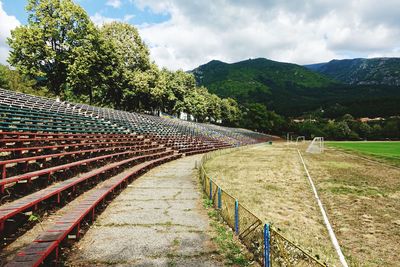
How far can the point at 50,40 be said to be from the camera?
95.3ft

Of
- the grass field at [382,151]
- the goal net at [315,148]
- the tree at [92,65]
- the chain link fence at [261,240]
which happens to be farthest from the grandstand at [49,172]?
the goal net at [315,148]

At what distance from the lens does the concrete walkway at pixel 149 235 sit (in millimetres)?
4770

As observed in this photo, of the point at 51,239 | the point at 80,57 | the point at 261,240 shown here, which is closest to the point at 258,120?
the point at 80,57

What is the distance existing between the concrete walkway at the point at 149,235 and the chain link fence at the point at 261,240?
2.28ft

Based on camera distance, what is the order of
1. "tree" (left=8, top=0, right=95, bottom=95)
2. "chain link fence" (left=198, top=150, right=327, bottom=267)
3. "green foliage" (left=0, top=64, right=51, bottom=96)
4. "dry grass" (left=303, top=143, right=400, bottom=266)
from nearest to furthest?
"chain link fence" (left=198, top=150, right=327, bottom=267), "dry grass" (left=303, top=143, right=400, bottom=266), "tree" (left=8, top=0, right=95, bottom=95), "green foliage" (left=0, top=64, right=51, bottom=96)

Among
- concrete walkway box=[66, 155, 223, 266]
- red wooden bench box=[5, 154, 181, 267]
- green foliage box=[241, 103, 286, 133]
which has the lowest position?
concrete walkway box=[66, 155, 223, 266]

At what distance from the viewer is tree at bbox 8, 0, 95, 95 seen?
27406mm

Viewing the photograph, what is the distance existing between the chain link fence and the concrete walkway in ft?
2.28

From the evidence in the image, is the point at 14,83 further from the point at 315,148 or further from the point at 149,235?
the point at 149,235

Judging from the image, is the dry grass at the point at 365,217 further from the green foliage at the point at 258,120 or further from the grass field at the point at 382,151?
the green foliage at the point at 258,120

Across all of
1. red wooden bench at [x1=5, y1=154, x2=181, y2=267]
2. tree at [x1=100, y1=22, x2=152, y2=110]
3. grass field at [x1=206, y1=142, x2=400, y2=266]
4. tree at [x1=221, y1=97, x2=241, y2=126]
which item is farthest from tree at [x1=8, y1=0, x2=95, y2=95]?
tree at [x1=221, y1=97, x2=241, y2=126]

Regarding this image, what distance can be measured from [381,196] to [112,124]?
724 inches

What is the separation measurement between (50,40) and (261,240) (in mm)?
32742

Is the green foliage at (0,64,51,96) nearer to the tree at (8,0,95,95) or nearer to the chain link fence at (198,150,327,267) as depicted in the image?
the tree at (8,0,95,95)
